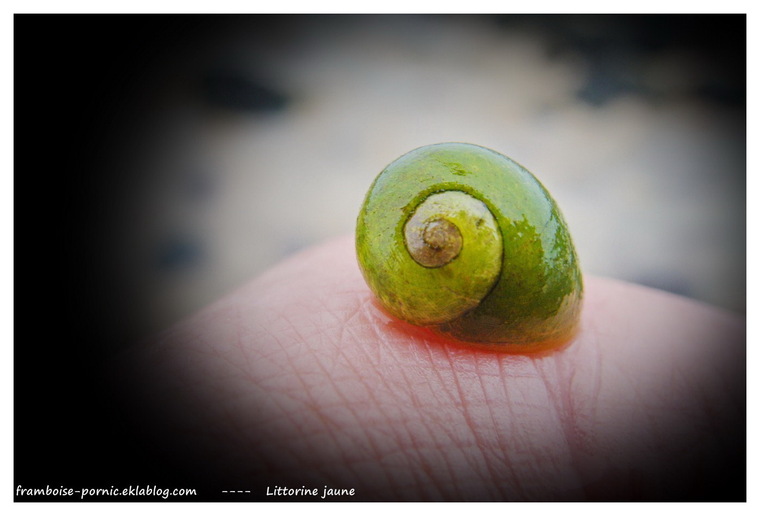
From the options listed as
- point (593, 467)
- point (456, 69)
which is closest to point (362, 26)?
point (456, 69)

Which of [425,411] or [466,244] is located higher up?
[466,244]

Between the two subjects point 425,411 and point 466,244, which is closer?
point 466,244

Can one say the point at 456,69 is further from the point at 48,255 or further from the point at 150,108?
the point at 48,255

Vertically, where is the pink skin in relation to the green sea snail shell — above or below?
below

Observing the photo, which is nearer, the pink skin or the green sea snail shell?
the green sea snail shell

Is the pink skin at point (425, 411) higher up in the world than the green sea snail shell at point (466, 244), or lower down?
lower down
